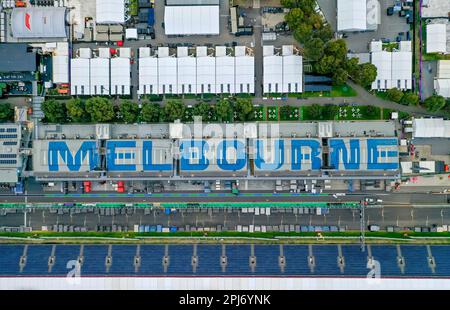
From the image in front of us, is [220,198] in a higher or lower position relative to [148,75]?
lower

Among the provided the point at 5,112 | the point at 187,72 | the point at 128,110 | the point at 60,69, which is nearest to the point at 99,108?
the point at 128,110

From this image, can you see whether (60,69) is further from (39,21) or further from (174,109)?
(174,109)

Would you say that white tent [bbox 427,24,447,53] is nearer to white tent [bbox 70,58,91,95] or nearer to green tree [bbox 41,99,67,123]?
white tent [bbox 70,58,91,95]

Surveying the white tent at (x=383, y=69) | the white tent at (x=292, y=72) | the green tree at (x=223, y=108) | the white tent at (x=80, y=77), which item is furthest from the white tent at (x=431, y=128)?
the white tent at (x=80, y=77)

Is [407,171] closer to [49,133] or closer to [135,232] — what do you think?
[135,232]

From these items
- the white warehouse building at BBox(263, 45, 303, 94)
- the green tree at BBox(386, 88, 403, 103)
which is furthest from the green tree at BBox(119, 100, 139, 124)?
the green tree at BBox(386, 88, 403, 103)
